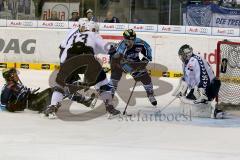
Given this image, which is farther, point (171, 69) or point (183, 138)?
point (171, 69)

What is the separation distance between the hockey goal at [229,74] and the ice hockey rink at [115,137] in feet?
1.03

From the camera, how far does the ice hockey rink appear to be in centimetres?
746

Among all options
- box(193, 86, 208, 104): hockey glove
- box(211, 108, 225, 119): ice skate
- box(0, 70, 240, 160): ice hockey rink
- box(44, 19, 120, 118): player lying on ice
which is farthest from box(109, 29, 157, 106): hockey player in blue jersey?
box(211, 108, 225, 119): ice skate

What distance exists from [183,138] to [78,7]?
1023 centimetres

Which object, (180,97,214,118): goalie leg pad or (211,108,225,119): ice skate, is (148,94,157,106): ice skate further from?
(211,108,225,119): ice skate

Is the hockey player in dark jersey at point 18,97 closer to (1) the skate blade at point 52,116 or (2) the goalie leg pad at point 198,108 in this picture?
(1) the skate blade at point 52,116

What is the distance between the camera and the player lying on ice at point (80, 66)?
10148mm

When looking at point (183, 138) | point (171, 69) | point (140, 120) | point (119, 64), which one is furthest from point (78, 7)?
point (183, 138)

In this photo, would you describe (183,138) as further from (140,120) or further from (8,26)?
(8,26)

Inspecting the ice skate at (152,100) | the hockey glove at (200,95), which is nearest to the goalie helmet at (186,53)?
the hockey glove at (200,95)

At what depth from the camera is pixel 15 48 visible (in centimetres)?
1733

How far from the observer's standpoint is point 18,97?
10.5 meters

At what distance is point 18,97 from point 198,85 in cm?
285

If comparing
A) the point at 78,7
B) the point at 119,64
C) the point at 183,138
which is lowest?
the point at 183,138
